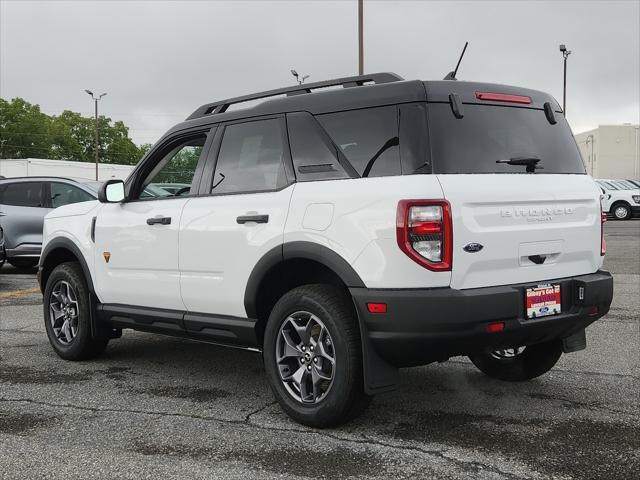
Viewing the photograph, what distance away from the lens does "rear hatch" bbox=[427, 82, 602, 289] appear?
12.6 ft

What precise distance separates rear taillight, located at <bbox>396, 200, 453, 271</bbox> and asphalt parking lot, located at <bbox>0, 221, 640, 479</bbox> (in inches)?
39.7

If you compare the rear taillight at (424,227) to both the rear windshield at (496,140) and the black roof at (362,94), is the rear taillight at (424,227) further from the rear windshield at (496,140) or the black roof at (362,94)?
the black roof at (362,94)

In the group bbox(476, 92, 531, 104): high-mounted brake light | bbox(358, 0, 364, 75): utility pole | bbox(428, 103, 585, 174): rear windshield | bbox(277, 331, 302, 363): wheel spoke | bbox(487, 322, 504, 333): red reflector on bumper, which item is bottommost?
bbox(277, 331, 302, 363): wheel spoke

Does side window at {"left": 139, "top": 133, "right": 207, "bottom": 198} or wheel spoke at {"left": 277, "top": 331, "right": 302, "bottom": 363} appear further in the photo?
side window at {"left": 139, "top": 133, "right": 207, "bottom": 198}

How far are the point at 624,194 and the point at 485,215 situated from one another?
27.7m

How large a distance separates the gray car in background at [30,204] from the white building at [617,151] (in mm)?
66324

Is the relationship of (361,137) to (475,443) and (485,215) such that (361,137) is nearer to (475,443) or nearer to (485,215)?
(485,215)

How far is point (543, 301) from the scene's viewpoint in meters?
4.11

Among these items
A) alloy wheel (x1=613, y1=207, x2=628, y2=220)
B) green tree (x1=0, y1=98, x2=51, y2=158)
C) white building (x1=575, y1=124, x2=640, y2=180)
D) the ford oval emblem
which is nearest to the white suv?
the ford oval emblem

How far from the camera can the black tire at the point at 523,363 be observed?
5062 mm

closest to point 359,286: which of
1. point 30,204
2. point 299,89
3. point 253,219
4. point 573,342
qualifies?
point 253,219

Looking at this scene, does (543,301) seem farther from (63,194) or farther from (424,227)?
(63,194)

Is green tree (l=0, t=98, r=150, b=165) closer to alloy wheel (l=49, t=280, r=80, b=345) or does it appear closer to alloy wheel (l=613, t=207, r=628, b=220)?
alloy wheel (l=613, t=207, r=628, b=220)

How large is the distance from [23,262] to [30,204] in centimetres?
116
